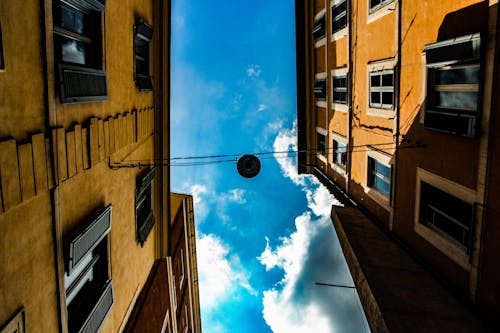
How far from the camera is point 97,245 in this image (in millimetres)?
6727

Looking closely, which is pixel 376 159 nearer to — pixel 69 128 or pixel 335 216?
pixel 335 216

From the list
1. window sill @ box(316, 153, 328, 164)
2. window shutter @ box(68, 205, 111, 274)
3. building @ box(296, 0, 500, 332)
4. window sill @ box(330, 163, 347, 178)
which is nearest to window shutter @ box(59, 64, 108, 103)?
window shutter @ box(68, 205, 111, 274)

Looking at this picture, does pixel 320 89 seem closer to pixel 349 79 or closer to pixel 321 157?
pixel 349 79

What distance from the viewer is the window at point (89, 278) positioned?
5.70m

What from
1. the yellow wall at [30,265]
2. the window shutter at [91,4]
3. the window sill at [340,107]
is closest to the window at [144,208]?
the yellow wall at [30,265]

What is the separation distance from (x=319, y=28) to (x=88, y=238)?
43.9 ft

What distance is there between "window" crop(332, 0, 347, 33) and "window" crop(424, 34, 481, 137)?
635 centimetres

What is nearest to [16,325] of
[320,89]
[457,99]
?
[457,99]

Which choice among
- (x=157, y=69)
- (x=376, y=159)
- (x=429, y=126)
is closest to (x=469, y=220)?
(x=429, y=126)

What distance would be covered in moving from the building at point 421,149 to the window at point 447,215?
0.02 m

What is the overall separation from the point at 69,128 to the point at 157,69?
244 inches

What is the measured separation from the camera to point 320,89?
15633mm

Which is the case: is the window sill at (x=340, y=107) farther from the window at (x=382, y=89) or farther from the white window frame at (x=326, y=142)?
the window at (x=382, y=89)

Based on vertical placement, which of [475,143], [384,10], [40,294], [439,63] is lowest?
[40,294]
